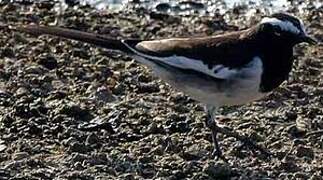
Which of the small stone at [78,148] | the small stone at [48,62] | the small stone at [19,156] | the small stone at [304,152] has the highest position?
the small stone at [48,62]

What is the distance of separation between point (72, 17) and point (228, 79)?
2.77 metres

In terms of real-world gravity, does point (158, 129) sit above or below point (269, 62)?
below

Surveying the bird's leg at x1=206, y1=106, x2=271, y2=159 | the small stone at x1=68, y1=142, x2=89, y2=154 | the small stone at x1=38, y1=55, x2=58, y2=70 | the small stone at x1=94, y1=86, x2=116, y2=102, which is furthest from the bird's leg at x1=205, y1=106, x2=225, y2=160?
the small stone at x1=38, y1=55, x2=58, y2=70

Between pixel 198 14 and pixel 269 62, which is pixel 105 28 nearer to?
pixel 198 14

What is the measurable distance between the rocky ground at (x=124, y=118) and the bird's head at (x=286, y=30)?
26.4 inches

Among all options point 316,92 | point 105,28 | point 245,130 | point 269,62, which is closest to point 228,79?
point 269,62

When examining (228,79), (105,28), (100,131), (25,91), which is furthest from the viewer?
(105,28)

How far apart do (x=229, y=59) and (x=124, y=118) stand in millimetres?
1014

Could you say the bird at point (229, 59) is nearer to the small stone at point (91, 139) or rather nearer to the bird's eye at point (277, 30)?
the bird's eye at point (277, 30)

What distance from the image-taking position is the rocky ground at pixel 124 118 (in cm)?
649

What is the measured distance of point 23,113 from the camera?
7.11 meters

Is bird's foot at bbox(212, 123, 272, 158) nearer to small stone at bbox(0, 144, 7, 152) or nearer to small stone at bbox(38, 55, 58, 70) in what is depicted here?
small stone at bbox(0, 144, 7, 152)

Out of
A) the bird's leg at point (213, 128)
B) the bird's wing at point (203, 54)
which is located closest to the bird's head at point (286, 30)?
the bird's wing at point (203, 54)

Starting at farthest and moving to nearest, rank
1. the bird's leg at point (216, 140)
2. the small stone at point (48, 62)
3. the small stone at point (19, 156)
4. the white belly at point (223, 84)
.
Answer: the small stone at point (48, 62) < the bird's leg at point (216, 140) < the small stone at point (19, 156) < the white belly at point (223, 84)
